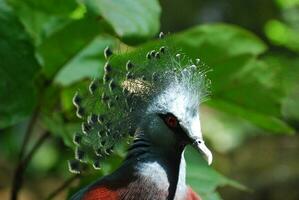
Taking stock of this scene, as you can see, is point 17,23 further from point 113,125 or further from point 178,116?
point 178,116

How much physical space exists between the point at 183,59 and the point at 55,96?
0.50 metres

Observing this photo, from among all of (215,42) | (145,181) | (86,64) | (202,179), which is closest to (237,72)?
(215,42)

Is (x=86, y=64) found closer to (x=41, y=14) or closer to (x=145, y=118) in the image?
(x=41, y=14)

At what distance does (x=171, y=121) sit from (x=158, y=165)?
0.13 meters

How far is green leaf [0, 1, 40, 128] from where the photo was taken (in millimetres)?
2066

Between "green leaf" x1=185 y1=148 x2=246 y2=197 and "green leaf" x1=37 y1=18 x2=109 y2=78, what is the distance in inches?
17.8

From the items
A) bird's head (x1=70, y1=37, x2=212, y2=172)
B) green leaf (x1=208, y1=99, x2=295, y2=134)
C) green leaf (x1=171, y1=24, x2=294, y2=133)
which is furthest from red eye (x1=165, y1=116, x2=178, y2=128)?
green leaf (x1=208, y1=99, x2=295, y2=134)

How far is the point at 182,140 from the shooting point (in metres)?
1.82

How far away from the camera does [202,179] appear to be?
7.16 feet

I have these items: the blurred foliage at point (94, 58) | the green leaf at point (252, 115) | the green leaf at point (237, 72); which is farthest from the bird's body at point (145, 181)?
the green leaf at point (252, 115)

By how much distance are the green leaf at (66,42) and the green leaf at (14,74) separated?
0.05 m

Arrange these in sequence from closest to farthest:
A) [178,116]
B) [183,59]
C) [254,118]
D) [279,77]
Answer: [178,116] → [183,59] → [254,118] → [279,77]

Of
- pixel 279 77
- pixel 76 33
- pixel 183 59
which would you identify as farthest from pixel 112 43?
pixel 279 77

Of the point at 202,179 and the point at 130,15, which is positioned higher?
→ the point at 130,15
